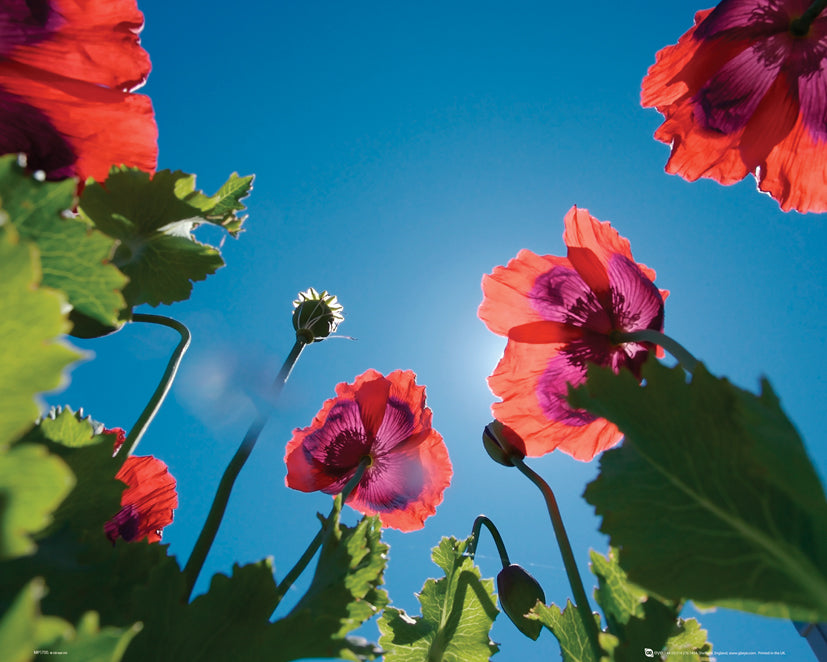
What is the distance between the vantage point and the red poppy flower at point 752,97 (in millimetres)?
1229

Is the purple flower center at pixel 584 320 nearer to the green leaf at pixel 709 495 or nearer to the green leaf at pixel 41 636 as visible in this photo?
the green leaf at pixel 709 495

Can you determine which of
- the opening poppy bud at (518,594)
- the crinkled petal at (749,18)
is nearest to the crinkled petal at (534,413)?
the opening poppy bud at (518,594)

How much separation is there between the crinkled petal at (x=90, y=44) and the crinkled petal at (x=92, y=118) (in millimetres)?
14

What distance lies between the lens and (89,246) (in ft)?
1.86

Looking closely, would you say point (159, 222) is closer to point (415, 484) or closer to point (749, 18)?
point (415, 484)

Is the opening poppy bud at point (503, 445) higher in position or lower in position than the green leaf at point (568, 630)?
higher

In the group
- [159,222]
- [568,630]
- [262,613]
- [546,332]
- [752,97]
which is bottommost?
[262,613]

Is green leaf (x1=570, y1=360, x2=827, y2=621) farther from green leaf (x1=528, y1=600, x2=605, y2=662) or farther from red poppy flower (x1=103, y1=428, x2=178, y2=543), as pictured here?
red poppy flower (x1=103, y1=428, x2=178, y2=543)

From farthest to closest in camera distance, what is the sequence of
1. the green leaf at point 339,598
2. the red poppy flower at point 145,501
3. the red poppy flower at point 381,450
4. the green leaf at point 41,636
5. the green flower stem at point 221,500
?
1. the red poppy flower at point 381,450
2. the red poppy flower at point 145,501
3. the green flower stem at point 221,500
4. the green leaf at point 339,598
5. the green leaf at point 41,636

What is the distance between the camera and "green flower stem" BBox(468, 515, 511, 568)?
124cm

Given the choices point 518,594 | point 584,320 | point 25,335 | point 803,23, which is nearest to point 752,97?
point 803,23

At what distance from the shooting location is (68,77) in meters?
0.72

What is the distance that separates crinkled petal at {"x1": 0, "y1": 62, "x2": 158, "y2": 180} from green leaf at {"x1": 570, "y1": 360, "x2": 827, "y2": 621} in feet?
2.08

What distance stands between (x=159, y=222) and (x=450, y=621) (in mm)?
919
